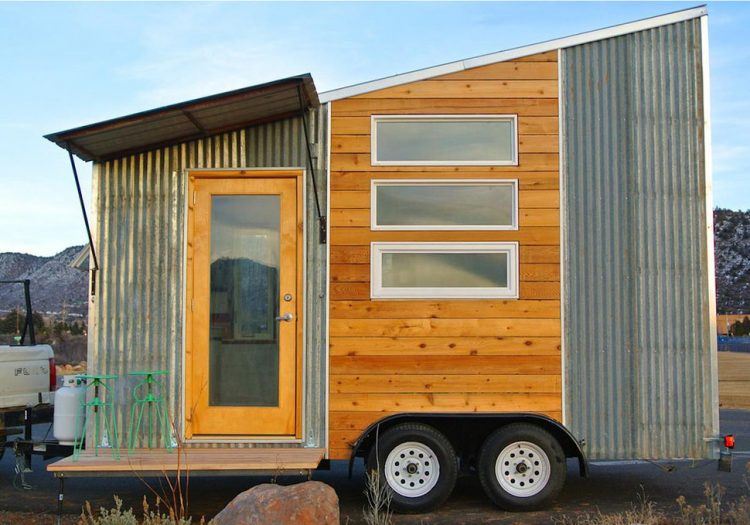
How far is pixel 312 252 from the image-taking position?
6.96 m

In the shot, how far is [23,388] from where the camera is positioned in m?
8.06

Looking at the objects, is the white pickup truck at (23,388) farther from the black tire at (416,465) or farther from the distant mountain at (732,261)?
the distant mountain at (732,261)

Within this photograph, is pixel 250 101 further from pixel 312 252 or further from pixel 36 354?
pixel 36 354

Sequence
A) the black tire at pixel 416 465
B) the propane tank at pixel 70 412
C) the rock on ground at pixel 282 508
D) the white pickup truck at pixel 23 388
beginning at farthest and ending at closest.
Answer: the white pickup truck at pixel 23 388
the propane tank at pixel 70 412
the black tire at pixel 416 465
the rock on ground at pixel 282 508

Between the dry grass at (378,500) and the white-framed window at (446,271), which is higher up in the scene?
the white-framed window at (446,271)

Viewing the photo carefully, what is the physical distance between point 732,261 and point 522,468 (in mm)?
54525

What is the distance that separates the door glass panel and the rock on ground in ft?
5.30

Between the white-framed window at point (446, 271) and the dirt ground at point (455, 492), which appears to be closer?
the dirt ground at point (455, 492)

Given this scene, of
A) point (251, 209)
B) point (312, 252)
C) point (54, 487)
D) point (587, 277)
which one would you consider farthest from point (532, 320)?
point (54, 487)

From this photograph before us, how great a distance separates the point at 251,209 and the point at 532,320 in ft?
8.32

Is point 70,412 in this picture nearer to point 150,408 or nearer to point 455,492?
point 150,408

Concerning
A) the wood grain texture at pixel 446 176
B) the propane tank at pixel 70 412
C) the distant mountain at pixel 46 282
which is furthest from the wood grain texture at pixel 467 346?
the distant mountain at pixel 46 282

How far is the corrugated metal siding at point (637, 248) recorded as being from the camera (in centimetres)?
674

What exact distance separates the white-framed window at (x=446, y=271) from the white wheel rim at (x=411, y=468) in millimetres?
1228
